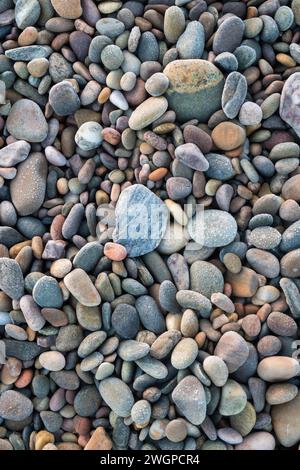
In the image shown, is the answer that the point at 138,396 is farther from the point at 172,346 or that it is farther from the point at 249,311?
the point at 249,311

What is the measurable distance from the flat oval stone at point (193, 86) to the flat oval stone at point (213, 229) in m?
0.22

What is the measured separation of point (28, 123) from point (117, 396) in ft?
1.90

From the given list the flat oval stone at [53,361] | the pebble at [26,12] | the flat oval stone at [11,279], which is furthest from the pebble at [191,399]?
the pebble at [26,12]

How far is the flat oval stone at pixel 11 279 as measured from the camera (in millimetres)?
916

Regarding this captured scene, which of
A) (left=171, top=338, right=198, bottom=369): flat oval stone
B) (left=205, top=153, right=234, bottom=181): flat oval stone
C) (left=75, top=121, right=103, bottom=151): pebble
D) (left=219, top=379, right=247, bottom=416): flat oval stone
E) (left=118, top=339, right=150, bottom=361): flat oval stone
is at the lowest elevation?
(left=219, top=379, right=247, bottom=416): flat oval stone

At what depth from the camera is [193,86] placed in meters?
0.98

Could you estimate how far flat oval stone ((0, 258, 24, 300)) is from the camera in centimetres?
92

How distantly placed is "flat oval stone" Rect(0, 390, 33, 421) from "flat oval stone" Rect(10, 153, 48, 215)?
14.2 inches

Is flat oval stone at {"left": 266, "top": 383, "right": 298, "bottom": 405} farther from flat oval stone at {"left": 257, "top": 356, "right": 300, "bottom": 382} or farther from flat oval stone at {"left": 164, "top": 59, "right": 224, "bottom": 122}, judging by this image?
flat oval stone at {"left": 164, "top": 59, "right": 224, "bottom": 122}

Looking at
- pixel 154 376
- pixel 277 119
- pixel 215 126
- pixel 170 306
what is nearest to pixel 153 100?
pixel 215 126

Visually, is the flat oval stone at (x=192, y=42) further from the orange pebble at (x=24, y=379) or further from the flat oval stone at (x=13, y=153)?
the orange pebble at (x=24, y=379)

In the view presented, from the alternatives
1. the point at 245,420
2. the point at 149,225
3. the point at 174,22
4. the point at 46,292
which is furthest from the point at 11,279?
the point at 174,22

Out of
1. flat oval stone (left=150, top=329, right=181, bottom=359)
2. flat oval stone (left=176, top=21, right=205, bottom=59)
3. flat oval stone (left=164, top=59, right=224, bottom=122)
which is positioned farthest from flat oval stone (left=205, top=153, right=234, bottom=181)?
flat oval stone (left=150, top=329, right=181, bottom=359)

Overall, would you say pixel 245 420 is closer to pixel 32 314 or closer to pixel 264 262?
pixel 264 262
